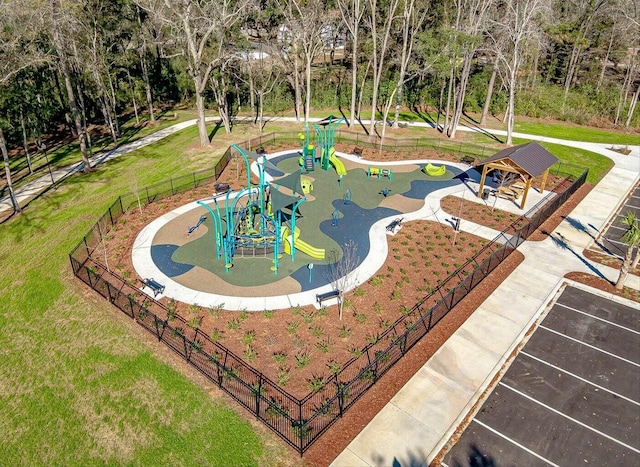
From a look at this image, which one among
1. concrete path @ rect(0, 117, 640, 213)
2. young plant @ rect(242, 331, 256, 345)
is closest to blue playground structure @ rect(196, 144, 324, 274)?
young plant @ rect(242, 331, 256, 345)

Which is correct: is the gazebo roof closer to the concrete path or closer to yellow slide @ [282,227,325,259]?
the concrete path

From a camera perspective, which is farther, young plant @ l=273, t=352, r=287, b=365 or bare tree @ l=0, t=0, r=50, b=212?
bare tree @ l=0, t=0, r=50, b=212

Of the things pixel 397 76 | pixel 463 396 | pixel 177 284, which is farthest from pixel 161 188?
pixel 397 76

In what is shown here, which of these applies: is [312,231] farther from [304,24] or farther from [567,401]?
[304,24]

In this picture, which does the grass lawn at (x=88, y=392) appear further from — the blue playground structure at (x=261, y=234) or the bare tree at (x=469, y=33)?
the bare tree at (x=469, y=33)

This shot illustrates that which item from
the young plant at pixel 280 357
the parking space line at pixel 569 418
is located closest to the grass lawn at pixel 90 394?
the young plant at pixel 280 357

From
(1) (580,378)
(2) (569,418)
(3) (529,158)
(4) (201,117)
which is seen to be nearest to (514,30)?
(3) (529,158)
